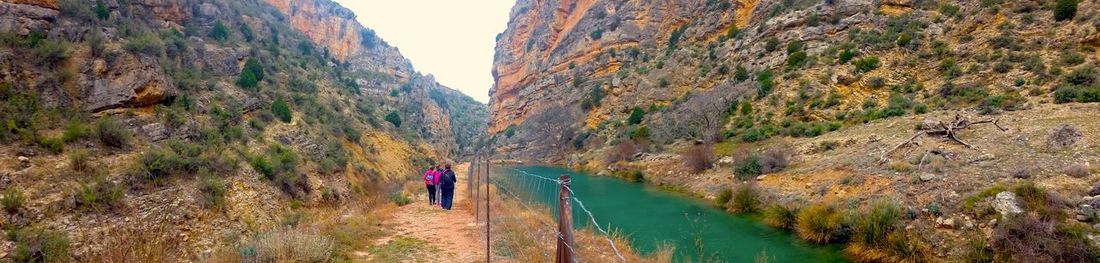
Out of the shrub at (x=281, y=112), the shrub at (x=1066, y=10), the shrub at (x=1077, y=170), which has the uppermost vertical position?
the shrub at (x=1066, y=10)

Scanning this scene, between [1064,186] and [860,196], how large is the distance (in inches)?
162

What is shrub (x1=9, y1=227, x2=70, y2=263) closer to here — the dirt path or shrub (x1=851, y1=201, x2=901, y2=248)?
the dirt path

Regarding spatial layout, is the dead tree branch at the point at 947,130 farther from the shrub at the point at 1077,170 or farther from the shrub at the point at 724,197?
the shrub at the point at 724,197

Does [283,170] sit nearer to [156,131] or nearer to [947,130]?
[156,131]

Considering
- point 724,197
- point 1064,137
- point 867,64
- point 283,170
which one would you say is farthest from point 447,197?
point 867,64

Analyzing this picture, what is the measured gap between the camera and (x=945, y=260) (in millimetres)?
9148

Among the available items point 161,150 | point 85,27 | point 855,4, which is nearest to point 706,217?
point 161,150

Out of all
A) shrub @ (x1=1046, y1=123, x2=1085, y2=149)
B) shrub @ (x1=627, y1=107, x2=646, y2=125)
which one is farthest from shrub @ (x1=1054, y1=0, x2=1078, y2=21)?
shrub @ (x1=627, y1=107, x2=646, y2=125)

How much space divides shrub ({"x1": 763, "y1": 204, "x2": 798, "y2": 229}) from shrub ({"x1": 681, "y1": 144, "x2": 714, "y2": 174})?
10.3 m

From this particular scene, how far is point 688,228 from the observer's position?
14.6 meters

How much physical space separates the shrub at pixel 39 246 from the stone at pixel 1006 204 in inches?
725

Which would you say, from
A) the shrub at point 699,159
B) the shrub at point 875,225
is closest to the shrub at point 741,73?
the shrub at point 699,159

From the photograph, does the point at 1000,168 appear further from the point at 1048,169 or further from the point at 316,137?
the point at 316,137

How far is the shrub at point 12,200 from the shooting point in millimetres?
9766
